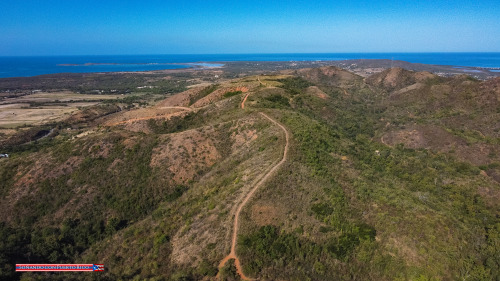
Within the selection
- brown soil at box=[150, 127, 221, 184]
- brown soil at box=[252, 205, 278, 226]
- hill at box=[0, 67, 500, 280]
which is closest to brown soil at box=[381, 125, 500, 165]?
hill at box=[0, 67, 500, 280]

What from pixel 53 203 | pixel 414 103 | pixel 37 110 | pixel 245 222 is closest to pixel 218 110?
pixel 53 203

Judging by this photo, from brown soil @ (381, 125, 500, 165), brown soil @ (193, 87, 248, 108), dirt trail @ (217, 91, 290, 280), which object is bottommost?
brown soil @ (381, 125, 500, 165)

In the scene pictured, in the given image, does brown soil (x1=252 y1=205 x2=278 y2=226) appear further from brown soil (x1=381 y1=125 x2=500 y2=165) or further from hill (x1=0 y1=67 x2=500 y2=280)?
brown soil (x1=381 y1=125 x2=500 y2=165)

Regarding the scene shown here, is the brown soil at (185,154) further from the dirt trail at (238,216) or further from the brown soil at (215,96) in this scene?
the brown soil at (215,96)

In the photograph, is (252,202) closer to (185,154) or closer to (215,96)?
(185,154)

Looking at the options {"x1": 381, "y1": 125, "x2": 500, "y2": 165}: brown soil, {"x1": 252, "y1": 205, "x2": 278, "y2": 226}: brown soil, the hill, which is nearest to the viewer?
the hill

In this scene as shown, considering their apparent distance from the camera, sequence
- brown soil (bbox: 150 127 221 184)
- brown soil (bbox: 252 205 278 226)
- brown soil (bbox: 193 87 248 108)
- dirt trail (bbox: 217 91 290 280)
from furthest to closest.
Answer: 1. brown soil (bbox: 193 87 248 108)
2. brown soil (bbox: 150 127 221 184)
3. brown soil (bbox: 252 205 278 226)
4. dirt trail (bbox: 217 91 290 280)

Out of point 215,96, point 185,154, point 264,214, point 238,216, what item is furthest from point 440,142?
point 238,216

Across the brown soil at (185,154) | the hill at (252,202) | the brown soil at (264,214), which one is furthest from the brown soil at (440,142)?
the brown soil at (264,214)
